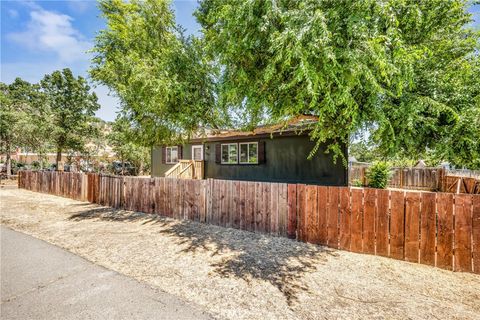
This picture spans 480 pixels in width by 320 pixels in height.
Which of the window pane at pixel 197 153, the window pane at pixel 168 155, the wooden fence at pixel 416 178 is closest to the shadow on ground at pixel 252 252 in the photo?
the window pane at pixel 197 153

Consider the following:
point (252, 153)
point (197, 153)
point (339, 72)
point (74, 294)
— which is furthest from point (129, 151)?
point (339, 72)

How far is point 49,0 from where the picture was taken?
8984 millimetres

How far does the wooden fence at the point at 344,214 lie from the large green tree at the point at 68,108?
2011 centimetres

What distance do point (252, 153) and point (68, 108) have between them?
21.2m

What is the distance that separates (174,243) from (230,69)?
14.3ft

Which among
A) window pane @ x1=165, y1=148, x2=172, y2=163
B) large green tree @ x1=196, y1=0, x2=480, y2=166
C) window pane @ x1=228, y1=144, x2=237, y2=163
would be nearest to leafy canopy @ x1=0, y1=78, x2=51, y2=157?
window pane @ x1=165, y1=148, x2=172, y2=163

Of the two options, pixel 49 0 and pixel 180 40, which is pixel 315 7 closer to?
pixel 180 40

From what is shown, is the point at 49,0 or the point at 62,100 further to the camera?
the point at 62,100

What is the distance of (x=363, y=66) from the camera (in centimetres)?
385

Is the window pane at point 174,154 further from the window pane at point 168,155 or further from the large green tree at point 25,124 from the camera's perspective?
the large green tree at point 25,124

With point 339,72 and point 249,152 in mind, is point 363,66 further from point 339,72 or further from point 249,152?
point 249,152

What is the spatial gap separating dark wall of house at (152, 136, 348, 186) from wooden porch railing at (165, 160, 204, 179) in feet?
4.61

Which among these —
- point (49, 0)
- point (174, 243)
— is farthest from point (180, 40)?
point (174, 243)

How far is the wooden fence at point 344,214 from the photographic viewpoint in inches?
169
